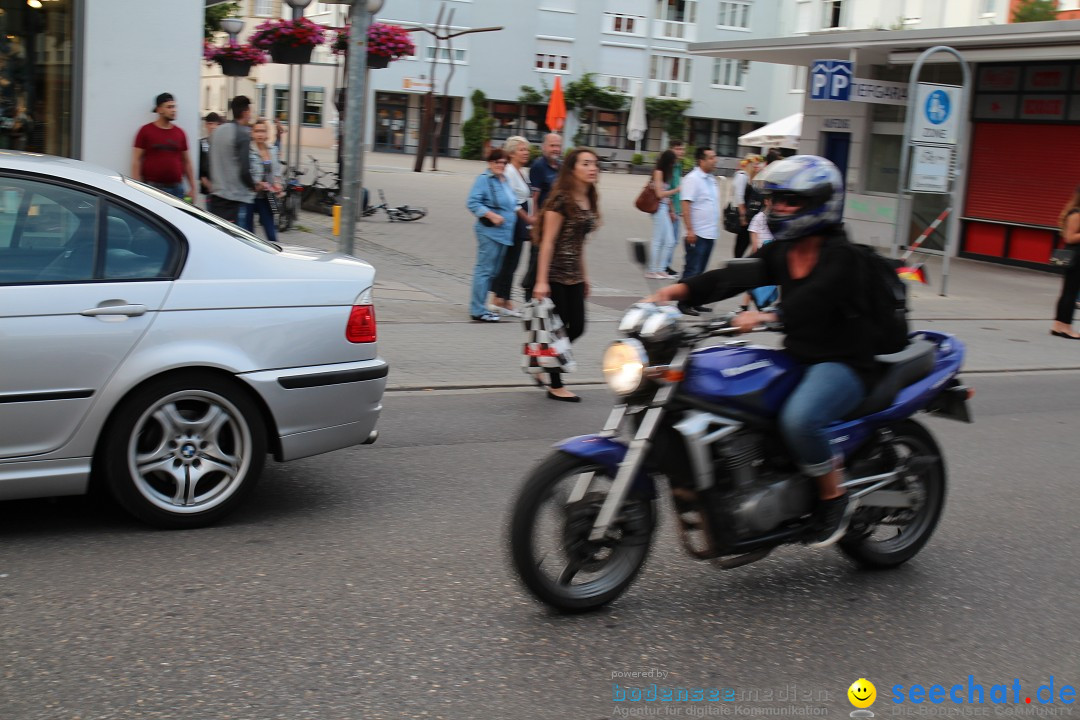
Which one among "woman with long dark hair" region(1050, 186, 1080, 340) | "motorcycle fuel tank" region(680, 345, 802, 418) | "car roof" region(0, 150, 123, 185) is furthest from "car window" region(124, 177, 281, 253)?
"woman with long dark hair" region(1050, 186, 1080, 340)

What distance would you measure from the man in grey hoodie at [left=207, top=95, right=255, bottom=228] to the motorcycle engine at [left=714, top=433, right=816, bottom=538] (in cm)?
947

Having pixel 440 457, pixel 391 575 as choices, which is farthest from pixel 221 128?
pixel 391 575

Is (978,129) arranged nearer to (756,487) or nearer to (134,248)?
(756,487)

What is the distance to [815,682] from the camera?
3.79 meters

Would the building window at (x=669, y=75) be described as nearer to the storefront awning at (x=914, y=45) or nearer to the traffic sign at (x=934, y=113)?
the storefront awning at (x=914, y=45)

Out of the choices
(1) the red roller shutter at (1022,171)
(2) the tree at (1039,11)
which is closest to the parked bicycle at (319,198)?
(1) the red roller shutter at (1022,171)

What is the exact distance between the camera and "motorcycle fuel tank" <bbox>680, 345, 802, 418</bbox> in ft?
13.3

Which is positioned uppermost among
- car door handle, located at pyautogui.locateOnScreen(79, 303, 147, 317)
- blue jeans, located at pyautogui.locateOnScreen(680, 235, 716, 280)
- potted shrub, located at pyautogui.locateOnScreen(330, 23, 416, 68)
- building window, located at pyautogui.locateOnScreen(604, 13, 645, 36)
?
building window, located at pyautogui.locateOnScreen(604, 13, 645, 36)

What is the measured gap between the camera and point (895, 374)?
14.8ft

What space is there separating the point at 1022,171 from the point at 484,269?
575 inches

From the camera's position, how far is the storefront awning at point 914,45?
18.9m

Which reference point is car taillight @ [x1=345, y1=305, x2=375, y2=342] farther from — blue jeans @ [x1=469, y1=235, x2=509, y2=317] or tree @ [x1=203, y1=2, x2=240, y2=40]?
tree @ [x1=203, y1=2, x2=240, y2=40]

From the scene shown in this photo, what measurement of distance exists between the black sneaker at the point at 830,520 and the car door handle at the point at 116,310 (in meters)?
2.83

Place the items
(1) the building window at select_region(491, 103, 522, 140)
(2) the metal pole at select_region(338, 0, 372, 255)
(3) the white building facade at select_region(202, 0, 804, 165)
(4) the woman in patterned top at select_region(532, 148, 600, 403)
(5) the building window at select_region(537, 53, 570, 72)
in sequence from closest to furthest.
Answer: (4) the woman in patterned top at select_region(532, 148, 600, 403), (2) the metal pole at select_region(338, 0, 372, 255), (3) the white building facade at select_region(202, 0, 804, 165), (5) the building window at select_region(537, 53, 570, 72), (1) the building window at select_region(491, 103, 522, 140)
